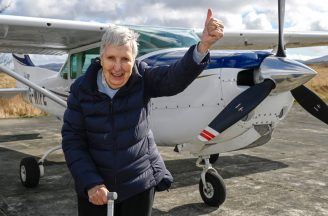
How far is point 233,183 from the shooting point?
5.35 meters

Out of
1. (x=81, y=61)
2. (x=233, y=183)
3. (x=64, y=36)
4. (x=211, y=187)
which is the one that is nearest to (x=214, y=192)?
(x=211, y=187)

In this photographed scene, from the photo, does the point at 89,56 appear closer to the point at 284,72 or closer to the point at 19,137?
the point at 284,72

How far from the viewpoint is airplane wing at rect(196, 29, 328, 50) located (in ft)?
25.9

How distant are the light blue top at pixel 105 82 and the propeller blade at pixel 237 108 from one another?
6.54 feet

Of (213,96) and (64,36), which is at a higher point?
(64,36)

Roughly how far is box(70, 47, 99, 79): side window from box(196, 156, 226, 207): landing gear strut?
2.47 metres

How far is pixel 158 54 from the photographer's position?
4703mm

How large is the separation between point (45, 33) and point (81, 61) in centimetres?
67

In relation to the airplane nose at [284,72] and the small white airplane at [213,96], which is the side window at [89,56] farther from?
the airplane nose at [284,72]

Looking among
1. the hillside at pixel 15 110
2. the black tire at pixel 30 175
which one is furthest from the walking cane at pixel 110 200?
the hillside at pixel 15 110

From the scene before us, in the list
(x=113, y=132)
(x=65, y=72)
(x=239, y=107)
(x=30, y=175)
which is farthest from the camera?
(x=65, y=72)

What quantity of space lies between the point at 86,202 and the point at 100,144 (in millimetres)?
328

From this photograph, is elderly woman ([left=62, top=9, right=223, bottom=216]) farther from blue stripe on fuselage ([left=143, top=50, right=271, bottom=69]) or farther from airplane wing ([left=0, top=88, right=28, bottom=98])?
airplane wing ([left=0, top=88, right=28, bottom=98])

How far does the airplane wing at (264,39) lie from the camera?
7908mm
